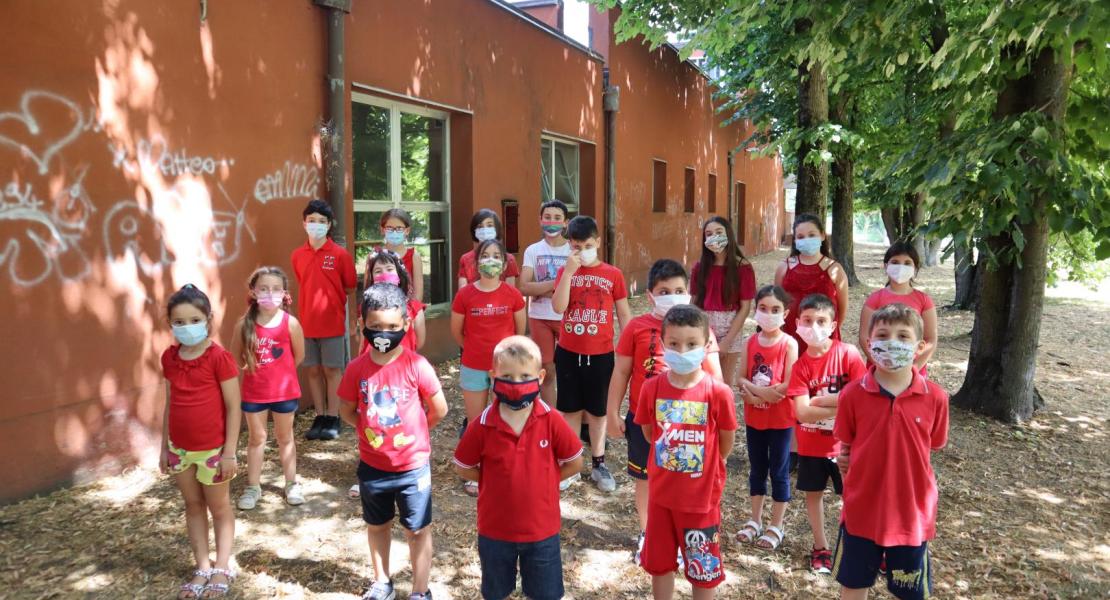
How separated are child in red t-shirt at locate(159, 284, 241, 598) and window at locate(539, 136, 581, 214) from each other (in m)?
7.53

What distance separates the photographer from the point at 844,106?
15.1 metres

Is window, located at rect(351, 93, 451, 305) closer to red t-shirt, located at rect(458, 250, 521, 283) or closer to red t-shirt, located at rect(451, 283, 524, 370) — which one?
red t-shirt, located at rect(458, 250, 521, 283)

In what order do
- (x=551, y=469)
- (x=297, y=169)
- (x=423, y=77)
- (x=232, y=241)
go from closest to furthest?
(x=551, y=469), (x=232, y=241), (x=297, y=169), (x=423, y=77)

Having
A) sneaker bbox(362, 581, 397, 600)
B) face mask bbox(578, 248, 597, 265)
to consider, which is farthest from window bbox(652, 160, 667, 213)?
sneaker bbox(362, 581, 397, 600)

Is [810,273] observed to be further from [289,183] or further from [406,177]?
[406,177]

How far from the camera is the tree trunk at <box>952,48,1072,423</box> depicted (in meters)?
5.92

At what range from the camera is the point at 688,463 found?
9.64 feet

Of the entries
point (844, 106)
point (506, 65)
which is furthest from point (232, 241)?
point (844, 106)

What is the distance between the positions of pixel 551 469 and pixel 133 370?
11.2 feet

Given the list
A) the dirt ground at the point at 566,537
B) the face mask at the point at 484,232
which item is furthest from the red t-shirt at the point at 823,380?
the face mask at the point at 484,232

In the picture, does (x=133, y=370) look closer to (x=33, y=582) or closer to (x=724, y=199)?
(x=33, y=582)

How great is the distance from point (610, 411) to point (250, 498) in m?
2.36

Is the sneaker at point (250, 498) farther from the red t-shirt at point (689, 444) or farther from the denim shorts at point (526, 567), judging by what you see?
the red t-shirt at point (689, 444)

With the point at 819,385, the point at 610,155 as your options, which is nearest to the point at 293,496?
the point at 819,385
